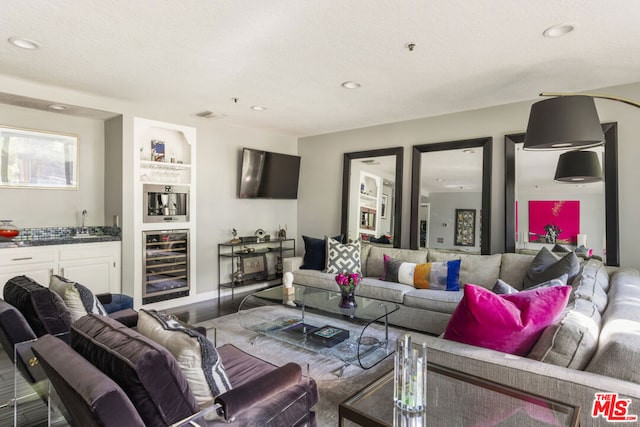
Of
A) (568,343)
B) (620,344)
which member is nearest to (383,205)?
(568,343)

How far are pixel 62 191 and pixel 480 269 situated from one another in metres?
4.77

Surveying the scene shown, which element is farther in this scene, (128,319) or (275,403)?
(128,319)

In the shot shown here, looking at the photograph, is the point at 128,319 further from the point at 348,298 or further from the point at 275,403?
the point at 348,298

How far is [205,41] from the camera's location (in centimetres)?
263

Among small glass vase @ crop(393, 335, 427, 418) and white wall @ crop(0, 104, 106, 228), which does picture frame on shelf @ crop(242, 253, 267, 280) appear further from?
small glass vase @ crop(393, 335, 427, 418)

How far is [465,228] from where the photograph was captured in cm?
439

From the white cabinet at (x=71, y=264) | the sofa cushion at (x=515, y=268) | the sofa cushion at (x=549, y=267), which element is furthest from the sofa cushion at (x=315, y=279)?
the white cabinet at (x=71, y=264)

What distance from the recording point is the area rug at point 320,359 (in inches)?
94.0

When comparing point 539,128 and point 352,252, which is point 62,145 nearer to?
point 352,252

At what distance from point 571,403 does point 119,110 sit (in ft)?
15.2

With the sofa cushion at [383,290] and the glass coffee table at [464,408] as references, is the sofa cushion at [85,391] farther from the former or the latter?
the sofa cushion at [383,290]

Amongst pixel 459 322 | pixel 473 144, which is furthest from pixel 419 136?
pixel 459 322

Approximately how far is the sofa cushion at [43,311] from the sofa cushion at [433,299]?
2.88m

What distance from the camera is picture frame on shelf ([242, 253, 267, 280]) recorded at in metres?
5.44
